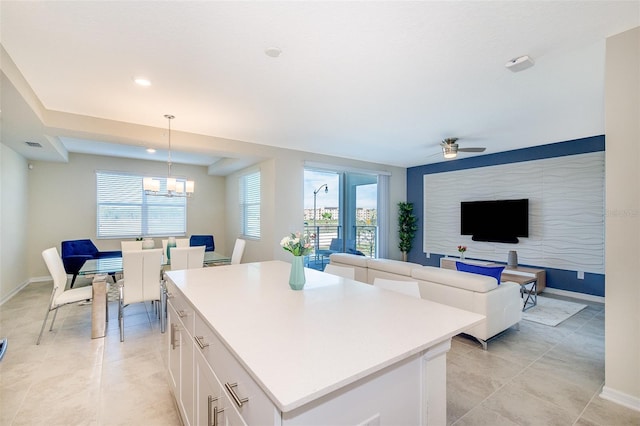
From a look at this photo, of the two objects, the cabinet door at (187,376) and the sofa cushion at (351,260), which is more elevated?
the sofa cushion at (351,260)

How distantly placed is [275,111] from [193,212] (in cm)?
501

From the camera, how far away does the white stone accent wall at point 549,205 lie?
4664 mm

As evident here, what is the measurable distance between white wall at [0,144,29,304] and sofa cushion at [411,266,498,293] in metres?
6.00

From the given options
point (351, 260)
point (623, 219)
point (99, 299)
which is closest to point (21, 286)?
point (99, 299)

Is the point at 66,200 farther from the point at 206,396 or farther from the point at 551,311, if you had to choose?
the point at 551,311

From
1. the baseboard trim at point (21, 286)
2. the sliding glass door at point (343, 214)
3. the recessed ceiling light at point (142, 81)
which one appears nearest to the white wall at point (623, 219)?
the recessed ceiling light at point (142, 81)

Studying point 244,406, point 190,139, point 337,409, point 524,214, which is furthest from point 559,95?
point 190,139

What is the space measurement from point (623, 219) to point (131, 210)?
8.08 metres

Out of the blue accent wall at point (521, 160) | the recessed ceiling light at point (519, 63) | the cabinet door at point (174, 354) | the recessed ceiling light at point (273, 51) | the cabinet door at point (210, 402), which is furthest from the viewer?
the blue accent wall at point (521, 160)

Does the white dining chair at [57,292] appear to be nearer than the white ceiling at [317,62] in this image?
No

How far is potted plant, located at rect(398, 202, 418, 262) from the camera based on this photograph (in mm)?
7207

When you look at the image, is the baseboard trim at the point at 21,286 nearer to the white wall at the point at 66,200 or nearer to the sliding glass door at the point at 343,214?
the white wall at the point at 66,200

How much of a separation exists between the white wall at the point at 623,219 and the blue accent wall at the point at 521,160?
3.36m

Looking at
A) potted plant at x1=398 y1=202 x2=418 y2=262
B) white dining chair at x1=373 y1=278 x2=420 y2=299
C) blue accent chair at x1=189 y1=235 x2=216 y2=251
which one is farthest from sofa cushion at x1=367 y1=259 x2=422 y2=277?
blue accent chair at x1=189 y1=235 x2=216 y2=251
